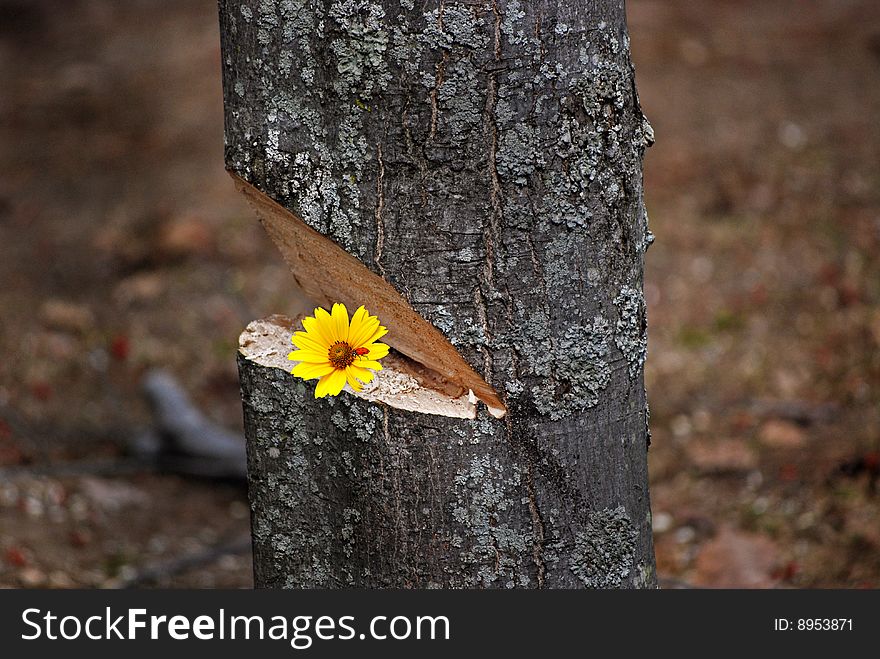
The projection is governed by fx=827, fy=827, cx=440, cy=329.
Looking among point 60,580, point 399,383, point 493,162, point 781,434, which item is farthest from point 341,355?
point 781,434

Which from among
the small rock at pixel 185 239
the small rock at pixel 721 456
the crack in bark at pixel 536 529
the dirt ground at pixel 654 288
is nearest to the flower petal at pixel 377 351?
the crack in bark at pixel 536 529

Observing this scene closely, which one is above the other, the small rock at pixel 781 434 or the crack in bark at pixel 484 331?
the small rock at pixel 781 434

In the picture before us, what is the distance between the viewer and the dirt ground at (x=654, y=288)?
297 centimetres

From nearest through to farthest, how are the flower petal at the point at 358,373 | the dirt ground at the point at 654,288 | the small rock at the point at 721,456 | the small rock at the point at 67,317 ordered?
the flower petal at the point at 358,373, the dirt ground at the point at 654,288, the small rock at the point at 721,456, the small rock at the point at 67,317

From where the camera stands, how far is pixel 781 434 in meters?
3.30

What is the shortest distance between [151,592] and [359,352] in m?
0.67

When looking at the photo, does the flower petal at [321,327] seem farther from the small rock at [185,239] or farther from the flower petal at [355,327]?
the small rock at [185,239]

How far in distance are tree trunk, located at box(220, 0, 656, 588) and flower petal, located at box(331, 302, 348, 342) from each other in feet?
0.19

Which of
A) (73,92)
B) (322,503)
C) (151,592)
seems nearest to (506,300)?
(322,503)

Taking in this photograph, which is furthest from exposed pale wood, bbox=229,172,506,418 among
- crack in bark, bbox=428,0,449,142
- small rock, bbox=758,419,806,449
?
small rock, bbox=758,419,806,449

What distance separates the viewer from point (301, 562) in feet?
5.38

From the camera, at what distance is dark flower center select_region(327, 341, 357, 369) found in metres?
1.45

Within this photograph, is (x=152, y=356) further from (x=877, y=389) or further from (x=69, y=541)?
(x=877, y=389)

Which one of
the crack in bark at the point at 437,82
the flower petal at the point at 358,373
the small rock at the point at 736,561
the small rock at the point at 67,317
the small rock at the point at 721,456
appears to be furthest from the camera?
the small rock at the point at 67,317
